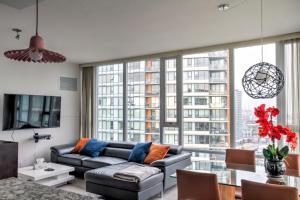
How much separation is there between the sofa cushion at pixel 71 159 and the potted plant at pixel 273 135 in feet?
11.8

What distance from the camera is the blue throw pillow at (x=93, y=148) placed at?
5.18m

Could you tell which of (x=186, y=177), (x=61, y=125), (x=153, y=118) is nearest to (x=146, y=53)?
(x=153, y=118)

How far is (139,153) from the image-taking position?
15.2 ft

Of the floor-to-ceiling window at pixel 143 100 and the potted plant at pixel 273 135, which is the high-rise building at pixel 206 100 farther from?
the potted plant at pixel 273 135

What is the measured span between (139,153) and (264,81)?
9.29 feet

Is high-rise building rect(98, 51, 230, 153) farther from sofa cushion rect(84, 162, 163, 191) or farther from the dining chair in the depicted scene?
sofa cushion rect(84, 162, 163, 191)

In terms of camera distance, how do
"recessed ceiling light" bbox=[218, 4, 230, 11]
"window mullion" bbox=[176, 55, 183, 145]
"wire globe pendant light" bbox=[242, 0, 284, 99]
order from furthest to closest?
"window mullion" bbox=[176, 55, 183, 145] → "recessed ceiling light" bbox=[218, 4, 230, 11] → "wire globe pendant light" bbox=[242, 0, 284, 99]

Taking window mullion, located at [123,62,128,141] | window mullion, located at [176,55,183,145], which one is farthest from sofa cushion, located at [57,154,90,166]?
window mullion, located at [176,55,183,145]

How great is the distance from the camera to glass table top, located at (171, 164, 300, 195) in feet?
7.93

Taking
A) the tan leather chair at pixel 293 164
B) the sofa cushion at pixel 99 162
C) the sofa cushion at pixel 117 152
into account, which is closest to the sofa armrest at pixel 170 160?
the sofa cushion at pixel 99 162

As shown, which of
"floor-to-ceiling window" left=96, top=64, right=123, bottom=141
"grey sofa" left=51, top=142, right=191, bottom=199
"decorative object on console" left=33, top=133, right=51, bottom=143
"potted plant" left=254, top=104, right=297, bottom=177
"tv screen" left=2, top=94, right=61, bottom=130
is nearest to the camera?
"potted plant" left=254, top=104, right=297, bottom=177

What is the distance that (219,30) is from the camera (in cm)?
376

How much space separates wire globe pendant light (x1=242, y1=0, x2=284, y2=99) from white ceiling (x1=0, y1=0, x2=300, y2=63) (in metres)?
0.84

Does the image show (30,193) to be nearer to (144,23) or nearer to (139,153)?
(144,23)
